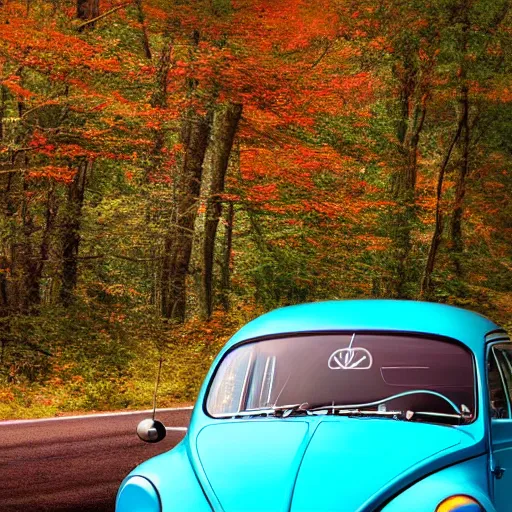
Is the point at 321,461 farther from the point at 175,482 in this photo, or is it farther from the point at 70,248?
the point at 70,248

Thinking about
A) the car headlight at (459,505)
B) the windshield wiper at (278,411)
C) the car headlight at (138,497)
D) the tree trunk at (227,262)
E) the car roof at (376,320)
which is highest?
the car roof at (376,320)

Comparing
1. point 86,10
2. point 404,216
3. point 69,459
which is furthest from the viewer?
point 404,216

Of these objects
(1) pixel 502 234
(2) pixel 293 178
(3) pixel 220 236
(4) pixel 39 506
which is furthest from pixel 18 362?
(1) pixel 502 234

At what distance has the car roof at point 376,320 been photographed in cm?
478

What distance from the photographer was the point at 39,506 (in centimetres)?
835

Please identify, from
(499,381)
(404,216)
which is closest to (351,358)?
(499,381)

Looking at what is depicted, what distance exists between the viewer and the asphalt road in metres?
8.65

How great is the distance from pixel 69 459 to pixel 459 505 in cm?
796

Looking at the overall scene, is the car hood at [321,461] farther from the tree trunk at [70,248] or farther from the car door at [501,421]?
the tree trunk at [70,248]

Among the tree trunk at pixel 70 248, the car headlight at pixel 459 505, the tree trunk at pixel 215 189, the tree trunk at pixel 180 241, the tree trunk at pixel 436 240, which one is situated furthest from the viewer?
the tree trunk at pixel 436 240

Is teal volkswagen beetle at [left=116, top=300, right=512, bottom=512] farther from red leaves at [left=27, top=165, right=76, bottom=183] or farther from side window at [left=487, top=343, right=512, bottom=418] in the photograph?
red leaves at [left=27, top=165, right=76, bottom=183]

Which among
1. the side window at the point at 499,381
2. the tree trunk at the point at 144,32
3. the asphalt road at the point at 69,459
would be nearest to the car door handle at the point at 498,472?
the side window at the point at 499,381

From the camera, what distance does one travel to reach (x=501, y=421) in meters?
4.54

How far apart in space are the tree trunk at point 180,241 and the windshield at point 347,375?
2210cm
